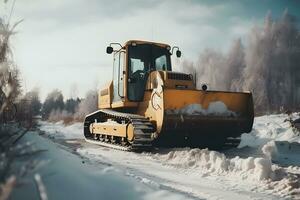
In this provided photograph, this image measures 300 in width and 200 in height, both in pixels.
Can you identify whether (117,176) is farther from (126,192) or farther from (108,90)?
(108,90)

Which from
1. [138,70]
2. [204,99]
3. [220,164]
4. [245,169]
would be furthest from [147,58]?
[245,169]

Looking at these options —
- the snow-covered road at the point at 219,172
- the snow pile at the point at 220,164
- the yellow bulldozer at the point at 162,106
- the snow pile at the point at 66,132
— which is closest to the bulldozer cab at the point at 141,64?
the yellow bulldozer at the point at 162,106

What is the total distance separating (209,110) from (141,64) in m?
2.89

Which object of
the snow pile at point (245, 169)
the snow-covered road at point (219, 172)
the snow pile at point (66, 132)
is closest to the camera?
the snow-covered road at point (219, 172)

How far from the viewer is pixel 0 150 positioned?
3174 mm

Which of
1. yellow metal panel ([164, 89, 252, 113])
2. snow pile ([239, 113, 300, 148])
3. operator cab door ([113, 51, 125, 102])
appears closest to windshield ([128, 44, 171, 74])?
operator cab door ([113, 51, 125, 102])

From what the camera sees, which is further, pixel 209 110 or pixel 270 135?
pixel 270 135

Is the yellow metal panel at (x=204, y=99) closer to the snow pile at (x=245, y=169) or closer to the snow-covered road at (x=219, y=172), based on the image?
the snow-covered road at (x=219, y=172)

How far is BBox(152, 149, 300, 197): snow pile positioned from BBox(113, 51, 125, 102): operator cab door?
4.24 meters

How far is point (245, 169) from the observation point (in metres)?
7.05

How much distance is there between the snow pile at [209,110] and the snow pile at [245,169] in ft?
5.88

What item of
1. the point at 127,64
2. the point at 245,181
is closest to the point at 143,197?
the point at 245,181

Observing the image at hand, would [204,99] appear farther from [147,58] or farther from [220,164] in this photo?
[220,164]

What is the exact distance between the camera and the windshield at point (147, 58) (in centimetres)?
1267
